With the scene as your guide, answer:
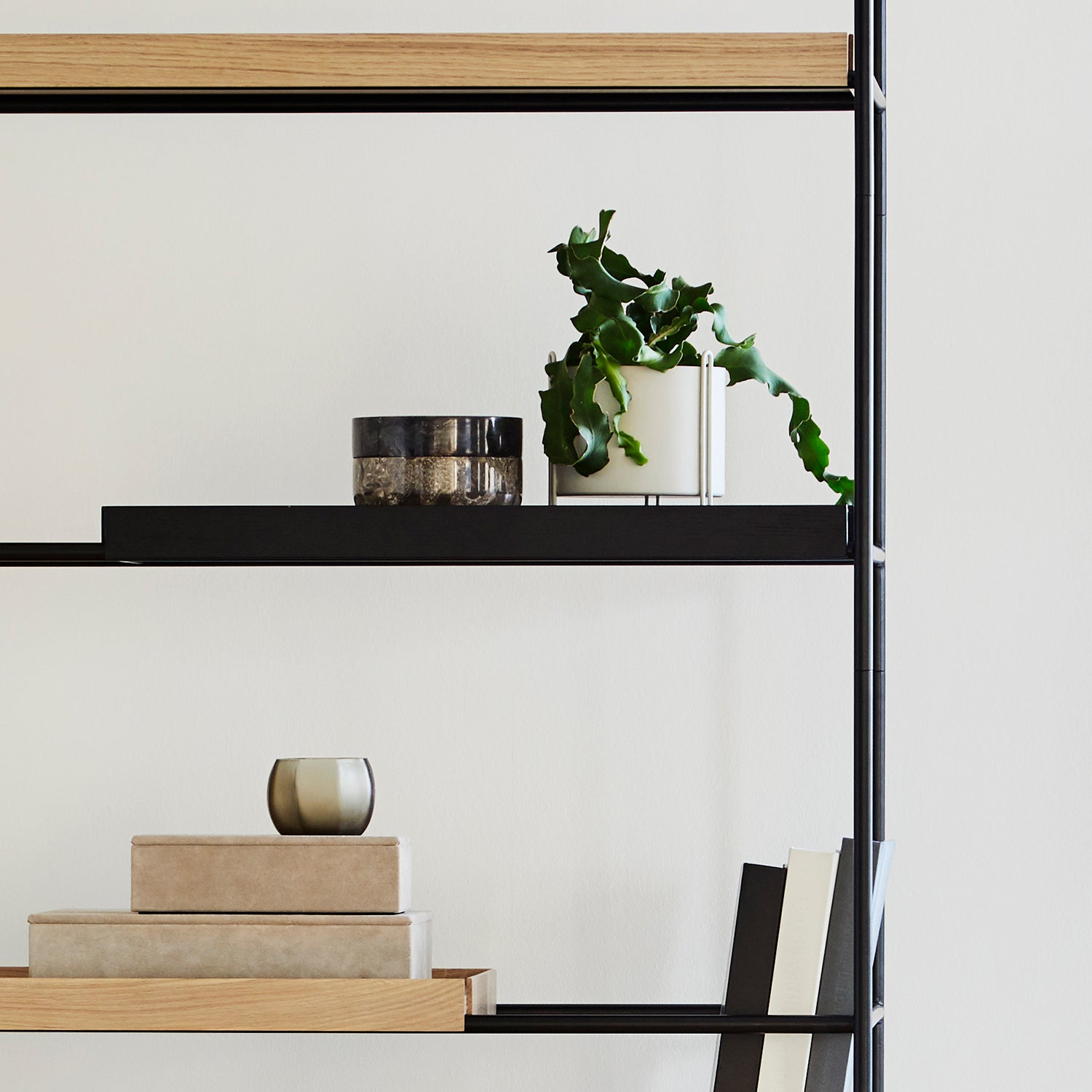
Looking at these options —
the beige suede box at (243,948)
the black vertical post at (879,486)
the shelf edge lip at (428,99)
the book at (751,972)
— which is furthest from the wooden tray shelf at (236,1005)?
the shelf edge lip at (428,99)

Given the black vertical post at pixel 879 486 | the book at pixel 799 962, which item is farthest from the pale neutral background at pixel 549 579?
the book at pixel 799 962

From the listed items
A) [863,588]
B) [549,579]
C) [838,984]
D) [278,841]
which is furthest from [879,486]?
[278,841]

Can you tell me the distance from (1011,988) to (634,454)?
24.9 inches

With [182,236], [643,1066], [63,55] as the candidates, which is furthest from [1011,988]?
[63,55]

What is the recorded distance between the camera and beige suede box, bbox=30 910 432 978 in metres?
1.08

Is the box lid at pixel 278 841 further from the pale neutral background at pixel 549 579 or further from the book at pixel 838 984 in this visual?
the book at pixel 838 984

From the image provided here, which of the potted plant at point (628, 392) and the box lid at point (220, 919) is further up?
the potted plant at point (628, 392)

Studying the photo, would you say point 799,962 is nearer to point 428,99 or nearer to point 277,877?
point 277,877

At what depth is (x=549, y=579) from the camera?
1.33 meters

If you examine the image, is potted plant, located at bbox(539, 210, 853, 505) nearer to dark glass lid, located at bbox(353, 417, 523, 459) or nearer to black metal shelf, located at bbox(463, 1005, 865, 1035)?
dark glass lid, located at bbox(353, 417, 523, 459)

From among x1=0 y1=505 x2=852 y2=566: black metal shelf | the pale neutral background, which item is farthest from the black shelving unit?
the pale neutral background

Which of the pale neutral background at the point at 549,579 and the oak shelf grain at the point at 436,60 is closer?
the oak shelf grain at the point at 436,60

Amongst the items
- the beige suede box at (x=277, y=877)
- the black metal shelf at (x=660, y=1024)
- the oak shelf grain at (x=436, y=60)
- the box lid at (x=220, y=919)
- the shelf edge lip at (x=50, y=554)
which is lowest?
the black metal shelf at (x=660, y=1024)

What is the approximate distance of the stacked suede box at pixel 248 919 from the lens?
1.08 meters
